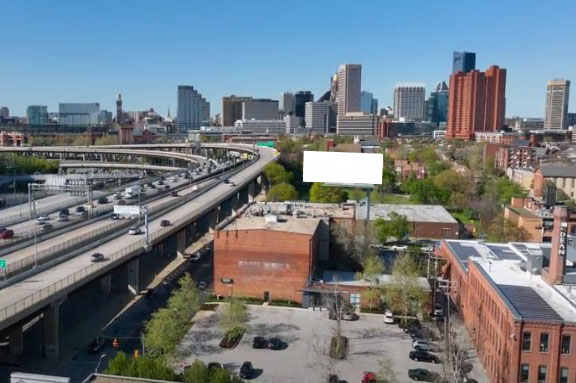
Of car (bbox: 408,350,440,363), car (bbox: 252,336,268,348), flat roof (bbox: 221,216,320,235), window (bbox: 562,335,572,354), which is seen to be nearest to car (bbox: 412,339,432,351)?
car (bbox: 408,350,440,363)

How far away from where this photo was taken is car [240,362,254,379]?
22688mm

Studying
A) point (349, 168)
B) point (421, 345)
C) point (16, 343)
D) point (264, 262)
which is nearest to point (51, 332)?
point (16, 343)

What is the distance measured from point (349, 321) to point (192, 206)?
25.2m

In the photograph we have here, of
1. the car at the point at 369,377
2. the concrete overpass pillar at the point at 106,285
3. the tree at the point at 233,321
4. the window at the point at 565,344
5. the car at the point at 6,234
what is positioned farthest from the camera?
the car at the point at 6,234

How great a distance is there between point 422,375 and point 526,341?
176 inches

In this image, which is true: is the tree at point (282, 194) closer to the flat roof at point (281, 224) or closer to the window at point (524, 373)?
the flat roof at point (281, 224)

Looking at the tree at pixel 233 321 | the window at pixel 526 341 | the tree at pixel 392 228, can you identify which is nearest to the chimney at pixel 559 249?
the window at pixel 526 341

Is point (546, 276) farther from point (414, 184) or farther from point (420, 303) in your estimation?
point (414, 184)

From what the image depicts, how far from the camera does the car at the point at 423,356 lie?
24812 mm

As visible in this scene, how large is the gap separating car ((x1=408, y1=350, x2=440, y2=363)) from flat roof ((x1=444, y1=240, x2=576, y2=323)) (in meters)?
4.08

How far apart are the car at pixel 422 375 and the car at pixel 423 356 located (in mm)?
1494

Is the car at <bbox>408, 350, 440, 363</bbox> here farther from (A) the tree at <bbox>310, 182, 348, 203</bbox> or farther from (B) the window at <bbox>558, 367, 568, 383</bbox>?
(A) the tree at <bbox>310, 182, 348, 203</bbox>

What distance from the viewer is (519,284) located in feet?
82.3

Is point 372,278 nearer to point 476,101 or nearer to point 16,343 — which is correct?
point 16,343
